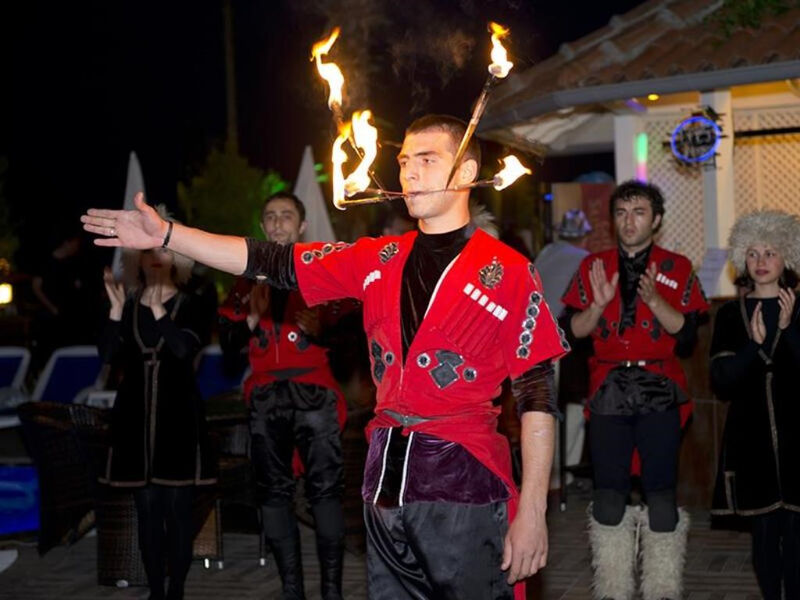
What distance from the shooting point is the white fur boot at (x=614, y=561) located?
22.6ft

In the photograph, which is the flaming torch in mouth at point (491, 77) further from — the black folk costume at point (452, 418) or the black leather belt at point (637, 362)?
the black leather belt at point (637, 362)

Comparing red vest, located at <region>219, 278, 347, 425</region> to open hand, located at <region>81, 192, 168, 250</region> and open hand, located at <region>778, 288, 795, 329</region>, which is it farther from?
open hand, located at <region>81, 192, 168, 250</region>

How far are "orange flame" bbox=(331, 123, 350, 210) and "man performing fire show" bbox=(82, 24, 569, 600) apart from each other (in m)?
0.01

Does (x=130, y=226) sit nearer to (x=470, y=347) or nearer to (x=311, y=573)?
(x=470, y=347)

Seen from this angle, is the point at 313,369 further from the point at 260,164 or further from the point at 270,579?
the point at 260,164

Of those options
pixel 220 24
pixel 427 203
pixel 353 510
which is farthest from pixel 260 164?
pixel 427 203

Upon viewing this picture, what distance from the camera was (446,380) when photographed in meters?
4.21

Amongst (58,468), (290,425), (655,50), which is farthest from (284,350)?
(655,50)

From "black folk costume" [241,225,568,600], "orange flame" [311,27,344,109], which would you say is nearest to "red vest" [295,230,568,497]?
"black folk costume" [241,225,568,600]

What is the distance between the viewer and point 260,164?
130 ft

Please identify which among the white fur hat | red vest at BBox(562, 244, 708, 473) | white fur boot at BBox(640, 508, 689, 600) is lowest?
white fur boot at BBox(640, 508, 689, 600)

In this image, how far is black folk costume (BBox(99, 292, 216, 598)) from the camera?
7043 mm

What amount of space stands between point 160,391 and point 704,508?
457 centimetres

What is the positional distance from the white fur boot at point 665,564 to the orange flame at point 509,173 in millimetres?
3101
